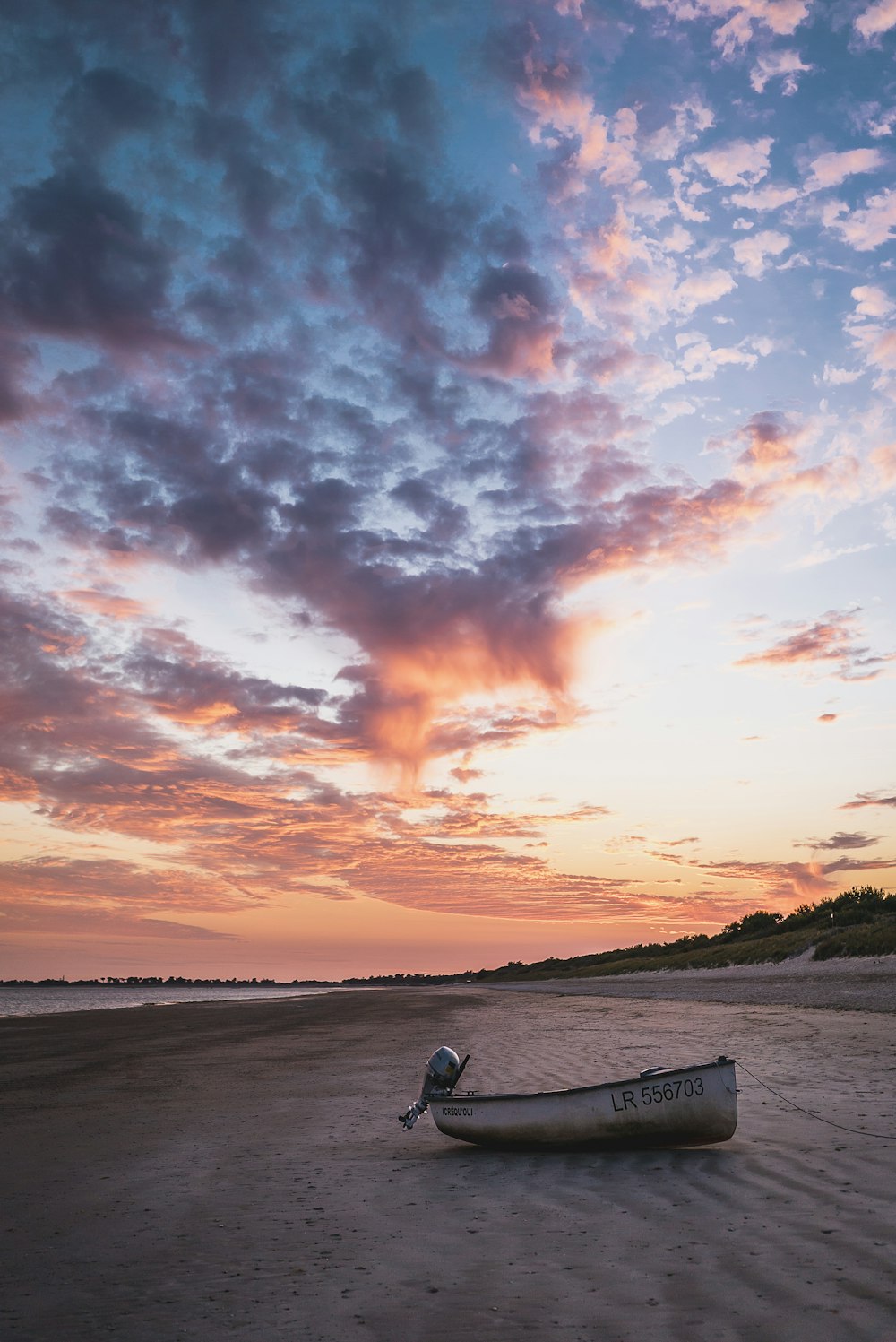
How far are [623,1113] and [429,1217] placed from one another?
2773 mm

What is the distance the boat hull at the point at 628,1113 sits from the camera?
9664 mm

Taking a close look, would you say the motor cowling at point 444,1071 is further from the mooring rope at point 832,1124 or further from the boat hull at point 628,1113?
the mooring rope at point 832,1124

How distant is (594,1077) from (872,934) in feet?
85.0

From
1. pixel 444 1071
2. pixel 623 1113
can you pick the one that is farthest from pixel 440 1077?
pixel 623 1113

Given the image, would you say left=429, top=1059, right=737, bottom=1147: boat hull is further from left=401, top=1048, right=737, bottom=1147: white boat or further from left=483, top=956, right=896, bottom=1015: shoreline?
left=483, top=956, right=896, bottom=1015: shoreline

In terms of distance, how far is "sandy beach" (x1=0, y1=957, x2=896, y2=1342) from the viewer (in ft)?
18.9

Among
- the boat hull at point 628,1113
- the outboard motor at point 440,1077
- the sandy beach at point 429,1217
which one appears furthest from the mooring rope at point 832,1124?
the outboard motor at point 440,1077

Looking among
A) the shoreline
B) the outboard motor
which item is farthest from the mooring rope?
the shoreline

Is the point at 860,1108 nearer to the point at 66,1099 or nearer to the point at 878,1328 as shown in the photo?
the point at 878,1328

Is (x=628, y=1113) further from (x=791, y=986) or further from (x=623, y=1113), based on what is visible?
(x=791, y=986)

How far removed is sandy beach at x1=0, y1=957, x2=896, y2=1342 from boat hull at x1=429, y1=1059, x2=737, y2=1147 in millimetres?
229

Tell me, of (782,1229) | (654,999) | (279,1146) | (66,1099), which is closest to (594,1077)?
(279,1146)

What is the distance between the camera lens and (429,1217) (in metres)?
8.08

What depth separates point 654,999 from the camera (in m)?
37.6
